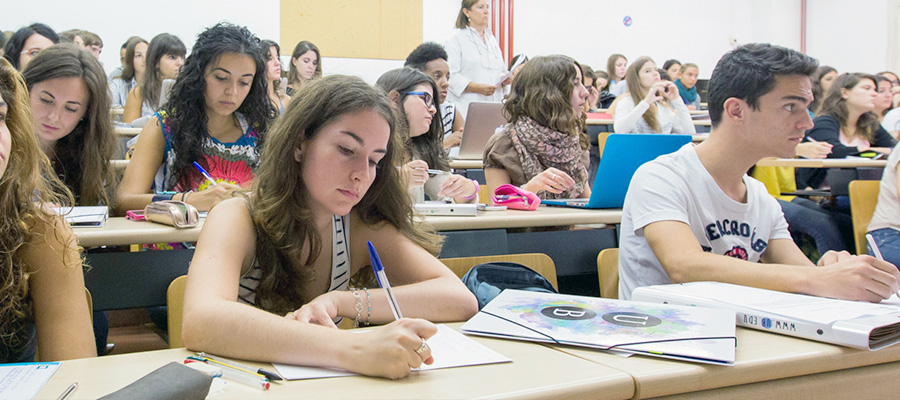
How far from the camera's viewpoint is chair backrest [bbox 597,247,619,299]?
181 centimetres

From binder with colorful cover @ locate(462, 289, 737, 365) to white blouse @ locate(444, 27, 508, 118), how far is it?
411 cm

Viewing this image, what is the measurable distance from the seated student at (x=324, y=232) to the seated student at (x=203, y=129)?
3.36 feet

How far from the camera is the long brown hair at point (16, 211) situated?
112 cm

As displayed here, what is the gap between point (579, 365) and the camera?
35.3 inches

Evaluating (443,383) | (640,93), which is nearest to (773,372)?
(443,383)

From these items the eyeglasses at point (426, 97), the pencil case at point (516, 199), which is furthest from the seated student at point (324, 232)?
the eyeglasses at point (426, 97)

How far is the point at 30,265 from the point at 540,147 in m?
2.00

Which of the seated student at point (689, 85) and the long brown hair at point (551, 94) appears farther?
the seated student at point (689, 85)

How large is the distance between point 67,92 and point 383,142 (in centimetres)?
127

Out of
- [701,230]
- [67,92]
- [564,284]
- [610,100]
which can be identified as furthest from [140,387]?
[610,100]

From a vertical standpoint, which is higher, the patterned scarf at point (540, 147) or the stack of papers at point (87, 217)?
the patterned scarf at point (540, 147)

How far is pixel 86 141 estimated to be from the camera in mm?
2158

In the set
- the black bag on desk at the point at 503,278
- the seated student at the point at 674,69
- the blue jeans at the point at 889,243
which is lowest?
the blue jeans at the point at 889,243

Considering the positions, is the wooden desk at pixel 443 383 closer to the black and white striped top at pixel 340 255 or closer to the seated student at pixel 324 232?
the seated student at pixel 324 232
